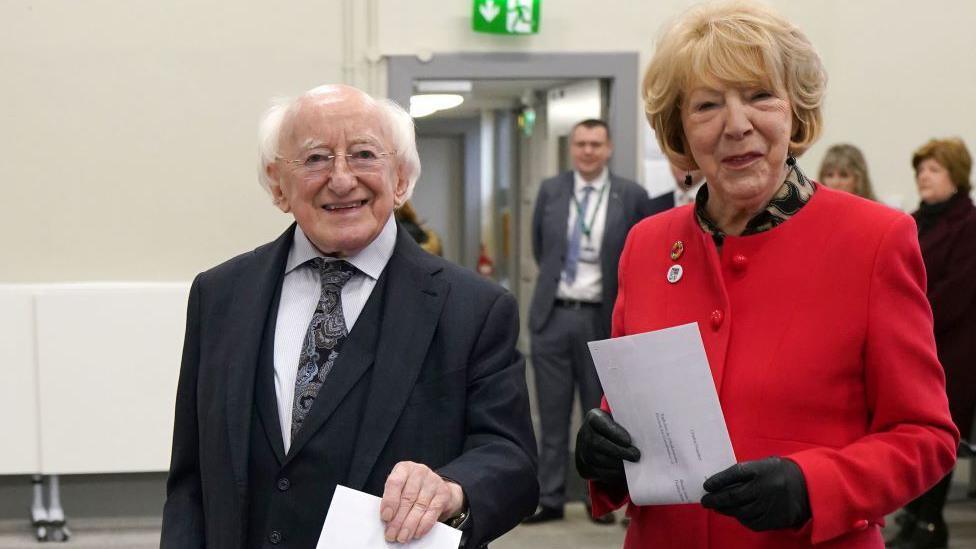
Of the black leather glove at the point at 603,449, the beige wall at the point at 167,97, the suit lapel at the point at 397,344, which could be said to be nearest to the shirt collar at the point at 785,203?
the black leather glove at the point at 603,449

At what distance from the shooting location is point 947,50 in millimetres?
6352

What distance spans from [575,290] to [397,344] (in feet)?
12.4

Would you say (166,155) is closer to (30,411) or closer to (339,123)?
(30,411)

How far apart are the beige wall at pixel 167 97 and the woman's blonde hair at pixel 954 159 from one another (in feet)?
5.29

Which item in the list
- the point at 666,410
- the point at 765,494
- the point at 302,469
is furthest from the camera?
the point at 302,469

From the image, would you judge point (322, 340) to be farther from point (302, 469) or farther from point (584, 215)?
point (584, 215)

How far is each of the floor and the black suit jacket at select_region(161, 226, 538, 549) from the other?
136 inches

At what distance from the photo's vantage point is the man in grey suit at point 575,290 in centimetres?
566

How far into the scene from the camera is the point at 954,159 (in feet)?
17.5

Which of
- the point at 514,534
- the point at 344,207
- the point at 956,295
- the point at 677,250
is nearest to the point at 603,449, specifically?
the point at 677,250

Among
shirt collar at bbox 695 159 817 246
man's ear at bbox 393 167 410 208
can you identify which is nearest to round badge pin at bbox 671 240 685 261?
shirt collar at bbox 695 159 817 246

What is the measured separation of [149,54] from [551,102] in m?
2.72

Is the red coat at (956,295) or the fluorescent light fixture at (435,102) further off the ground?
the fluorescent light fixture at (435,102)

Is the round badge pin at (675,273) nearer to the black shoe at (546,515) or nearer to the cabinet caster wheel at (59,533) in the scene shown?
the black shoe at (546,515)
